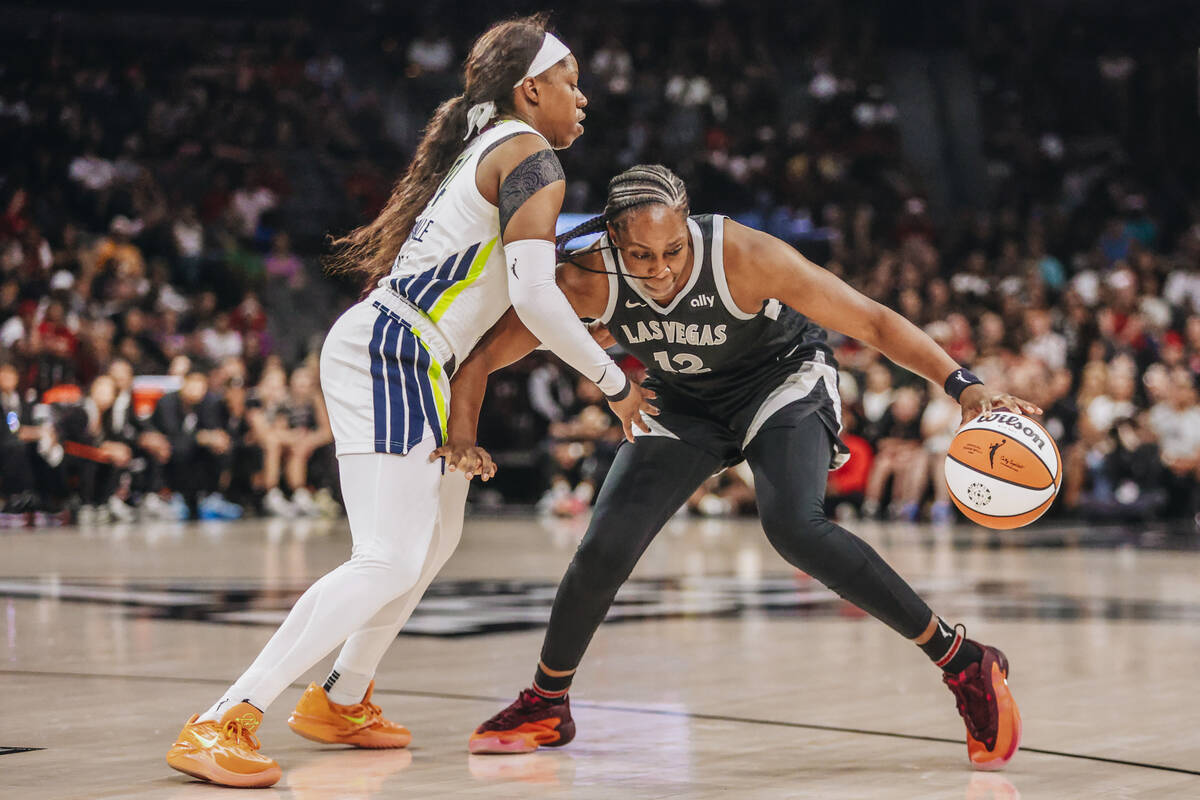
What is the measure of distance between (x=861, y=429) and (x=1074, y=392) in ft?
6.55

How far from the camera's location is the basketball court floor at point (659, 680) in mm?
3555

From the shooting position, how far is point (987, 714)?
148 inches

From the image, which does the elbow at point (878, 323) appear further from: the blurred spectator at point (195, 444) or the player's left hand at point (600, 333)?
the blurred spectator at point (195, 444)

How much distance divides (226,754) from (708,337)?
159 centimetres

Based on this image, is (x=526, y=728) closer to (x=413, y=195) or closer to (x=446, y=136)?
(x=413, y=195)

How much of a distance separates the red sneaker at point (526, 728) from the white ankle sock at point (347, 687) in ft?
1.02

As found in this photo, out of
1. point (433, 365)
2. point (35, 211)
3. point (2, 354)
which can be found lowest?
point (433, 365)

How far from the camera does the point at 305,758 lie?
3828 mm

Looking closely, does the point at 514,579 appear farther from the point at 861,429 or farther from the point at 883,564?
the point at 861,429

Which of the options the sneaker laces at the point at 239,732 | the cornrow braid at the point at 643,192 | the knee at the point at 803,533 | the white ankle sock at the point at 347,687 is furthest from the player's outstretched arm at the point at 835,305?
the sneaker laces at the point at 239,732

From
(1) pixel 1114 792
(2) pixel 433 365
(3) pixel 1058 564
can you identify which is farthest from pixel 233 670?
(3) pixel 1058 564

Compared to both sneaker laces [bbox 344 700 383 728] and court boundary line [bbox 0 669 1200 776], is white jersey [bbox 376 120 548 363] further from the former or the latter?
court boundary line [bbox 0 669 1200 776]

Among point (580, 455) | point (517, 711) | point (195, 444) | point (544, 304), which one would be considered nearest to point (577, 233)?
point (544, 304)

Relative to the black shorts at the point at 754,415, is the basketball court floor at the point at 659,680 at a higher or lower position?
lower
